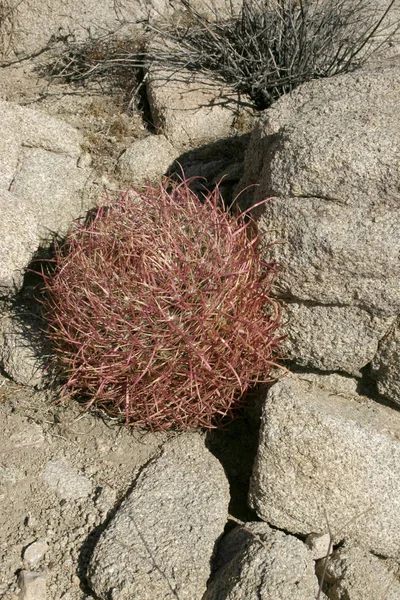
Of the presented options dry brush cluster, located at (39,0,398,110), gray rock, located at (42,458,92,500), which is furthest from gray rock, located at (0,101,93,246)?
gray rock, located at (42,458,92,500)

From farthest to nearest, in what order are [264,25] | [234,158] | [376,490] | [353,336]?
[264,25], [234,158], [353,336], [376,490]

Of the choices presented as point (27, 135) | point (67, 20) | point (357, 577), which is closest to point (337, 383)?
point (357, 577)

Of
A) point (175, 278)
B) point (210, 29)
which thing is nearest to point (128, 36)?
point (210, 29)

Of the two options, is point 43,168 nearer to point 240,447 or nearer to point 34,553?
point 240,447

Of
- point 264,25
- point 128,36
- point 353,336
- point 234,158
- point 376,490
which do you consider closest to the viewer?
point 376,490

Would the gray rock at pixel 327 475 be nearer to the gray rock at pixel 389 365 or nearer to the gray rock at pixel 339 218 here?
the gray rock at pixel 389 365

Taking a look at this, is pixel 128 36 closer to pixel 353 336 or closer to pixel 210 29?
pixel 210 29
